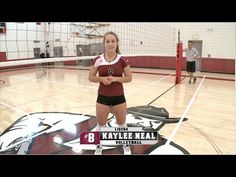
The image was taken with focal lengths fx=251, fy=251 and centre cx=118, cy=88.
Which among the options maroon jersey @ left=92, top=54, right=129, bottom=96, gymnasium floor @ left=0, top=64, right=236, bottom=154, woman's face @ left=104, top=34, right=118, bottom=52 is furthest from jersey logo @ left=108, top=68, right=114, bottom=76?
gymnasium floor @ left=0, top=64, right=236, bottom=154

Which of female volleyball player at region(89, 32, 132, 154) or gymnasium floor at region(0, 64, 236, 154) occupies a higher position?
female volleyball player at region(89, 32, 132, 154)

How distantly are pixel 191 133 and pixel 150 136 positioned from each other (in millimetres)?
1804

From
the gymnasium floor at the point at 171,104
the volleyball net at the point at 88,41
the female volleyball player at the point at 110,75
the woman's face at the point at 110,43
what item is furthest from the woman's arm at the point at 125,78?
the volleyball net at the point at 88,41

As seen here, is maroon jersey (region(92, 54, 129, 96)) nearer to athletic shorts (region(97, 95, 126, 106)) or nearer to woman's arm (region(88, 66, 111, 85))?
woman's arm (region(88, 66, 111, 85))

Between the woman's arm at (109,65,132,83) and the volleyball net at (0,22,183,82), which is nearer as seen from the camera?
the woman's arm at (109,65,132,83)

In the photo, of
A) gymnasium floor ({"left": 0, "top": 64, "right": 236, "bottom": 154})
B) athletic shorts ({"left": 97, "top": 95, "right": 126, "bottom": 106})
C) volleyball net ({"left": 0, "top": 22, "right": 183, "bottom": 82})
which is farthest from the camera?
volleyball net ({"left": 0, "top": 22, "right": 183, "bottom": 82})

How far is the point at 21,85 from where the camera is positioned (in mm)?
6738

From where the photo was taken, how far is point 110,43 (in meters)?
1.88

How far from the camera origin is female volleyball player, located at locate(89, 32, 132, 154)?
1905mm

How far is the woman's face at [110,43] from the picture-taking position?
1.87m

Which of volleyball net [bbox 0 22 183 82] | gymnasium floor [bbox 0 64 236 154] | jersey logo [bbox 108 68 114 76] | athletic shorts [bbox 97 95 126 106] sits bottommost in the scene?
gymnasium floor [bbox 0 64 236 154]

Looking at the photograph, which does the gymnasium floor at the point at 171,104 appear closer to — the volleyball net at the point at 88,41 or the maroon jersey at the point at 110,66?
the maroon jersey at the point at 110,66
